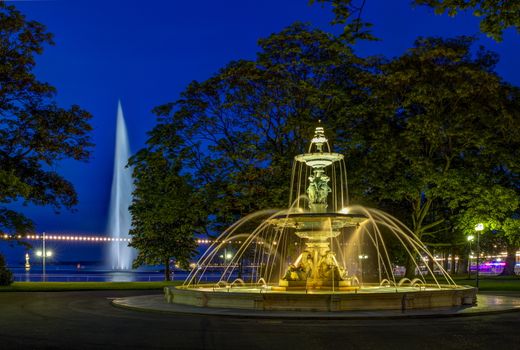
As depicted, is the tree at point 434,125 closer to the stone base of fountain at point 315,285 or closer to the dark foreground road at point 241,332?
the stone base of fountain at point 315,285

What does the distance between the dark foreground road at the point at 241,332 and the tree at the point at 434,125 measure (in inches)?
775

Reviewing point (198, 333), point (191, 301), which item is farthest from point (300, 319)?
point (191, 301)

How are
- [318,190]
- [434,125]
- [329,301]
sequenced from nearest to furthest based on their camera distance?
[329,301] → [318,190] → [434,125]

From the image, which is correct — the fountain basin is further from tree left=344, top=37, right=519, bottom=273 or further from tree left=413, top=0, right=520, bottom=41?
tree left=344, top=37, right=519, bottom=273

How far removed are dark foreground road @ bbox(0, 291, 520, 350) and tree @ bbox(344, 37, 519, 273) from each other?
19.7 metres

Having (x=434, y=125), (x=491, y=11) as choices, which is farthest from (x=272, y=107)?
(x=491, y=11)

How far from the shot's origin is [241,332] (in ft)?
49.0


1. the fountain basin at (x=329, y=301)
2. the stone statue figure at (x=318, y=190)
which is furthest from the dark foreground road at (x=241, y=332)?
the stone statue figure at (x=318, y=190)

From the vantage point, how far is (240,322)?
17.2 m

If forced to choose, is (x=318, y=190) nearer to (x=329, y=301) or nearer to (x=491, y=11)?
(x=329, y=301)

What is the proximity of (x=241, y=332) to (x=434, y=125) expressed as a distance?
2569cm

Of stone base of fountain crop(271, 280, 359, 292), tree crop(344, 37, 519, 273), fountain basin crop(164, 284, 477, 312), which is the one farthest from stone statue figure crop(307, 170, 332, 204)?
tree crop(344, 37, 519, 273)

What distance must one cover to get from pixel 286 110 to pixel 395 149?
701 centimetres

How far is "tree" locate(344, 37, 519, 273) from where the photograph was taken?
1465 inches
